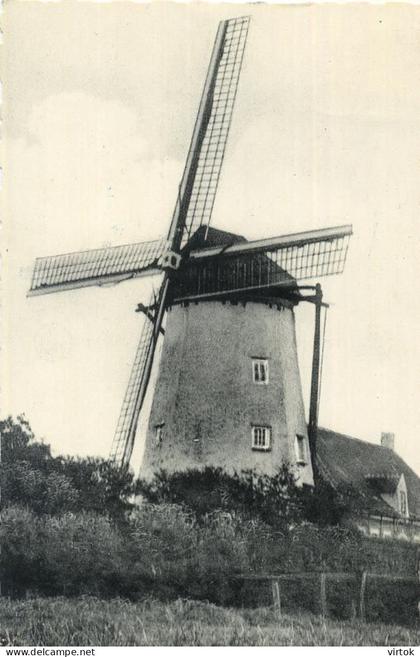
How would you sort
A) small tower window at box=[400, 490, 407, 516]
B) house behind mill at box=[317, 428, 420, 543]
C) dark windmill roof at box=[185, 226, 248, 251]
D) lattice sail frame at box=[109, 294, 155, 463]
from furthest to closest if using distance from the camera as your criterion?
1. small tower window at box=[400, 490, 407, 516]
2. house behind mill at box=[317, 428, 420, 543]
3. dark windmill roof at box=[185, 226, 248, 251]
4. lattice sail frame at box=[109, 294, 155, 463]

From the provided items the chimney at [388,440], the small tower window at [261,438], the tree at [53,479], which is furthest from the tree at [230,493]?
the chimney at [388,440]

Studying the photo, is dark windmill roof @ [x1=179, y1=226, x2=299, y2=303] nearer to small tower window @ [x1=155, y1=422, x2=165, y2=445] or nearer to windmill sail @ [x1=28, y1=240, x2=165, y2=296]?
windmill sail @ [x1=28, y1=240, x2=165, y2=296]

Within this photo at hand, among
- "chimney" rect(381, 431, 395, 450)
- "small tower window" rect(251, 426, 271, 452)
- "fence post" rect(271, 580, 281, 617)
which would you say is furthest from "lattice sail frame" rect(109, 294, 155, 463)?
"chimney" rect(381, 431, 395, 450)

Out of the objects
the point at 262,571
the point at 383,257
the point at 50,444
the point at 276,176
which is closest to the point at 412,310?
the point at 383,257

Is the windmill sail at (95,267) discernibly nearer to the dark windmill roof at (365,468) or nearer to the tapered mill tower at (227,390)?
the tapered mill tower at (227,390)

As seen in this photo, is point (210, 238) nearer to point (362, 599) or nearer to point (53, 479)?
point (53, 479)

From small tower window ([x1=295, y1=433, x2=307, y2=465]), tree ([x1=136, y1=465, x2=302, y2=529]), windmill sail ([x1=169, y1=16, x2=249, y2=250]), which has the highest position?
windmill sail ([x1=169, y1=16, x2=249, y2=250])
